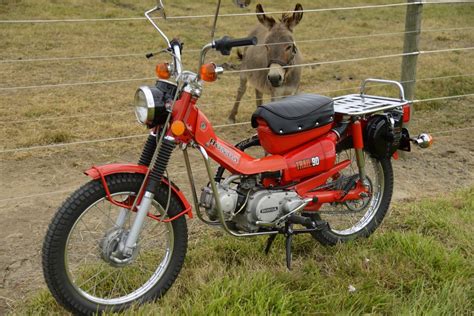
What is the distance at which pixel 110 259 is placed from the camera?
109 inches

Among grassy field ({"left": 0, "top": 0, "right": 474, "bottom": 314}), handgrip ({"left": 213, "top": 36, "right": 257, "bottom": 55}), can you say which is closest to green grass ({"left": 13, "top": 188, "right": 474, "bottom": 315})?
grassy field ({"left": 0, "top": 0, "right": 474, "bottom": 314})

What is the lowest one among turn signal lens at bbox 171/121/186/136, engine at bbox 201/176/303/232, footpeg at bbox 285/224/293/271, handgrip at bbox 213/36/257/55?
footpeg at bbox 285/224/293/271

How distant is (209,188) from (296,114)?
2.26 feet

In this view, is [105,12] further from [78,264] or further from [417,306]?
[417,306]

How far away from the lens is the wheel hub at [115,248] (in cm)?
276

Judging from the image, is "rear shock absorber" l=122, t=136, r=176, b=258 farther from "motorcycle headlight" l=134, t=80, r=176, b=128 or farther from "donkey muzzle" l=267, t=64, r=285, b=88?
"donkey muzzle" l=267, t=64, r=285, b=88

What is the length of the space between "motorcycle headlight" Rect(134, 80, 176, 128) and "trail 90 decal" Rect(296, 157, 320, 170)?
93 cm

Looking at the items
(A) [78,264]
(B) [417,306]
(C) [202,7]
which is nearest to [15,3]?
(C) [202,7]

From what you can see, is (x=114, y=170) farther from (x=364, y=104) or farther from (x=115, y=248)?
(x=364, y=104)

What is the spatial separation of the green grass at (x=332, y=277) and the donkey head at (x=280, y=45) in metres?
1.97

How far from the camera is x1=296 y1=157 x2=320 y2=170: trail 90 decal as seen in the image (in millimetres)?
3254

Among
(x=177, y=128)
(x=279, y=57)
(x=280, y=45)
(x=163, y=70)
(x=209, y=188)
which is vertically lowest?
(x=209, y=188)

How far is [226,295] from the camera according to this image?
9.41 feet

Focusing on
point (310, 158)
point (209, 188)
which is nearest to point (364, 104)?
point (310, 158)
